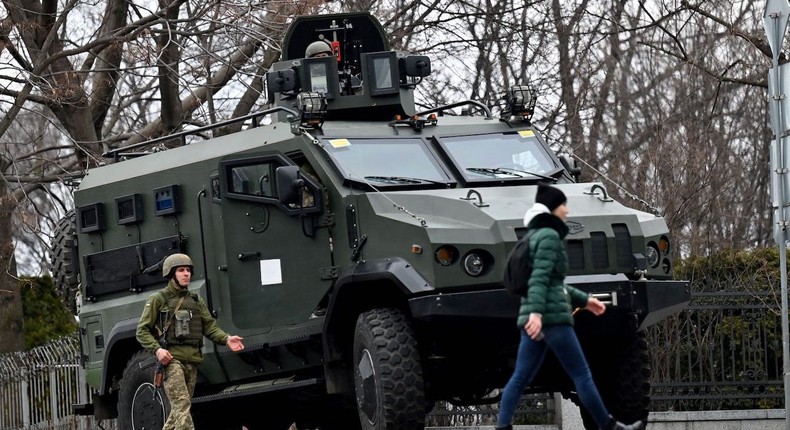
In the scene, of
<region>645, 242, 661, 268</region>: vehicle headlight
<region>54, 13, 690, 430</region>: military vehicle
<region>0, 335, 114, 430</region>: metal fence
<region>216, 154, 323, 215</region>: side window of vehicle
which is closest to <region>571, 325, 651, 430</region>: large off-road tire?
<region>54, 13, 690, 430</region>: military vehicle

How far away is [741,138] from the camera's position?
29062mm

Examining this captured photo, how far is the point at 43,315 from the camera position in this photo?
2812cm

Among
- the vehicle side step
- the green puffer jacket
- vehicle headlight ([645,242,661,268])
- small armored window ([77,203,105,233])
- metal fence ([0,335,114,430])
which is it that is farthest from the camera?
metal fence ([0,335,114,430])

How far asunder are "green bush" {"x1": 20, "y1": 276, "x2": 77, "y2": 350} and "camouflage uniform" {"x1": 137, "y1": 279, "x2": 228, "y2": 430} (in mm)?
15370

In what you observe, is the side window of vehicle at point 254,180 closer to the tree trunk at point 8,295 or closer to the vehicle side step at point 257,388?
the vehicle side step at point 257,388

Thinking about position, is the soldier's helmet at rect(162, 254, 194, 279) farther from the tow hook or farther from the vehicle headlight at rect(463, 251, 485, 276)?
the tow hook

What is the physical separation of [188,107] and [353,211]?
1260 centimetres

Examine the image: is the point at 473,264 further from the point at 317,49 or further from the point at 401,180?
the point at 317,49

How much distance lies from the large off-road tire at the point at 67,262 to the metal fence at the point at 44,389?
247cm

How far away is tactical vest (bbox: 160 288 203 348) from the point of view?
496 inches

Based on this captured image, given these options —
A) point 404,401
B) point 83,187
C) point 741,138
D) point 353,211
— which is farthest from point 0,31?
point 741,138

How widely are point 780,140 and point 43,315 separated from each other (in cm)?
1873

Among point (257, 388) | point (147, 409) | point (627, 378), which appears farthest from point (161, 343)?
point (627, 378)

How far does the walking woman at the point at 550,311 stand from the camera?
994 centimetres
